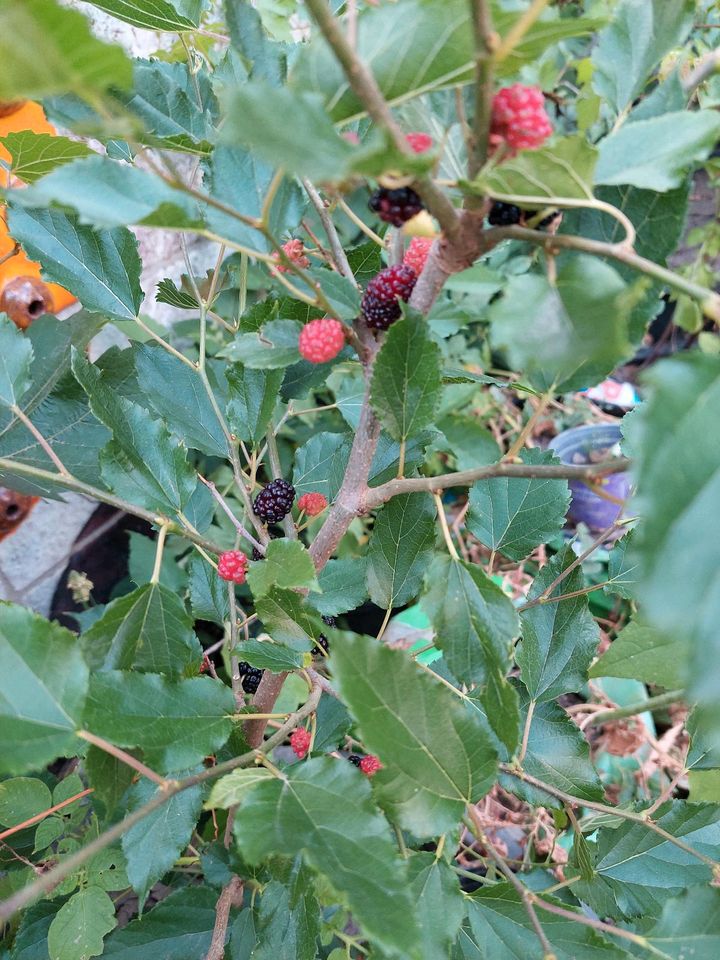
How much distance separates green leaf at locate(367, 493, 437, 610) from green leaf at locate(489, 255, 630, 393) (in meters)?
0.22

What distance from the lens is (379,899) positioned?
293 millimetres

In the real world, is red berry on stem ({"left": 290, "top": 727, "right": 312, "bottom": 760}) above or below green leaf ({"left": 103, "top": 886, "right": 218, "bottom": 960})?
above

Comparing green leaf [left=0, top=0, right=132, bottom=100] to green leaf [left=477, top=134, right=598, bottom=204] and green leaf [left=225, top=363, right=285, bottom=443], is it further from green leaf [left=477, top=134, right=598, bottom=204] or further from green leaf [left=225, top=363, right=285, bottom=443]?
green leaf [left=225, top=363, right=285, bottom=443]

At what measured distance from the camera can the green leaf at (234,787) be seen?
0.35m

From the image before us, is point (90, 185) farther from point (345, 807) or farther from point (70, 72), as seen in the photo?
point (345, 807)

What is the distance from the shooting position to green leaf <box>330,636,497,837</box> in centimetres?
Result: 32

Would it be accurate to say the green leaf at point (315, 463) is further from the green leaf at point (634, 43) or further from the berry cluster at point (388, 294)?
the green leaf at point (634, 43)

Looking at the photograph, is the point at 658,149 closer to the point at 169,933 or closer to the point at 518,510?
the point at 518,510

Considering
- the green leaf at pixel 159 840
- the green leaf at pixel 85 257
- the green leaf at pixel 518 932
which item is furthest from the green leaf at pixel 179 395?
the green leaf at pixel 518 932

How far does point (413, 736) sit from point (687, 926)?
21 centimetres

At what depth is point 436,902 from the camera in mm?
388

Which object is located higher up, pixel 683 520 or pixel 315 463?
pixel 683 520

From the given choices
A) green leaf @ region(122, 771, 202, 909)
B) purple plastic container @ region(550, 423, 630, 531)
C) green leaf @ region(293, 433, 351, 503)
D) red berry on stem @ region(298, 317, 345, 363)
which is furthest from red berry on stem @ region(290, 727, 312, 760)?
purple plastic container @ region(550, 423, 630, 531)

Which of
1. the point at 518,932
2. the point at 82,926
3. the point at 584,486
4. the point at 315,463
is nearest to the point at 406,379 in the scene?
the point at 315,463
